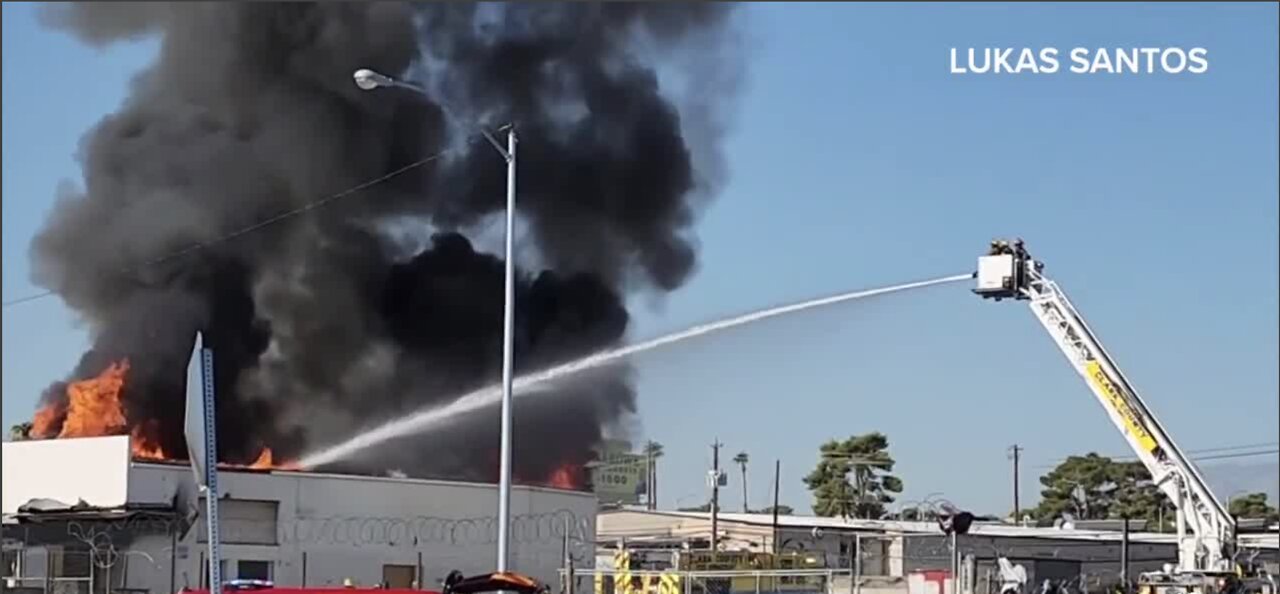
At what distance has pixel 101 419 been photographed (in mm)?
39812

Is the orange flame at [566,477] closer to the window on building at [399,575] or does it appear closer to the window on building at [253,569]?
the window on building at [399,575]

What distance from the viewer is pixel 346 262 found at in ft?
146

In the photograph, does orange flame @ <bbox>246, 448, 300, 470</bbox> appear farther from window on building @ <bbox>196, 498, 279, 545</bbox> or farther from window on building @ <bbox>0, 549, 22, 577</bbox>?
window on building @ <bbox>0, 549, 22, 577</bbox>

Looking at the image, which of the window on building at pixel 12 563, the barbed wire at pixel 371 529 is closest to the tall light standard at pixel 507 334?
the barbed wire at pixel 371 529

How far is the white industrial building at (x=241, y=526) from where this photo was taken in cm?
3088

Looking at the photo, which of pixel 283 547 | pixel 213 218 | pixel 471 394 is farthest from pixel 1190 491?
pixel 213 218

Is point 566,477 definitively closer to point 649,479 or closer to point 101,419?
point 101,419

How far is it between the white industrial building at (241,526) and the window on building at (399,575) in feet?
0.06

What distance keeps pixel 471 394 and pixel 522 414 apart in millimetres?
1351

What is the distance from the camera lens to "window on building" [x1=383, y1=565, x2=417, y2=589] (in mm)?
33469

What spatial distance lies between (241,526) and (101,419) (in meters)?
8.98

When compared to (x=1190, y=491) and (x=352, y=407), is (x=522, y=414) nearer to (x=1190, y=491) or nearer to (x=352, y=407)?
(x=352, y=407)

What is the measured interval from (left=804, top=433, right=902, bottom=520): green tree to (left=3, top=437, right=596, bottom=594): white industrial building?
44319mm

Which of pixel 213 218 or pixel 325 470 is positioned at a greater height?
pixel 213 218
